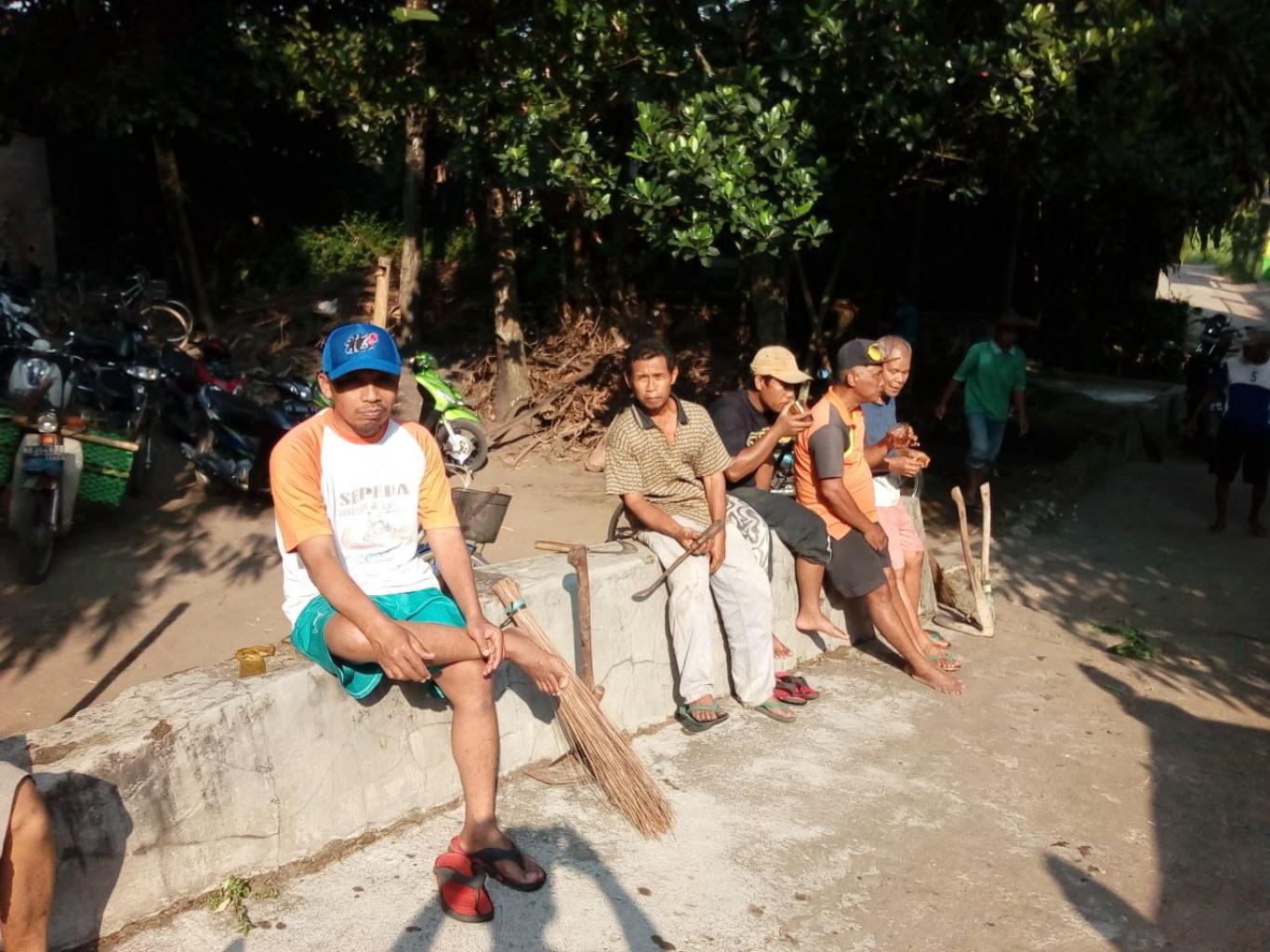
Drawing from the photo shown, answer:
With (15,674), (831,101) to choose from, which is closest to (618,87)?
(831,101)

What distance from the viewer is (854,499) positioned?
5531 mm

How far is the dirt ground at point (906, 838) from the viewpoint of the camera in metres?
3.32

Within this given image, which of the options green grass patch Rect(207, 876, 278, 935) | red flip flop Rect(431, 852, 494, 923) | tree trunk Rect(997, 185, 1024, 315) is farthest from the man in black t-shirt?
tree trunk Rect(997, 185, 1024, 315)

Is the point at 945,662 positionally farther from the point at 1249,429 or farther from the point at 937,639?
the point at 1249,429

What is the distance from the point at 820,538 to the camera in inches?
214

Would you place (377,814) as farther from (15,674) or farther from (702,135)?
(702,135)

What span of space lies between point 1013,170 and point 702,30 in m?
2.38

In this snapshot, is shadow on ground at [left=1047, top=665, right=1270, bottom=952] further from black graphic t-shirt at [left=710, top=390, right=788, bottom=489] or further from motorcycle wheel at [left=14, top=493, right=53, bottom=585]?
motorcycle wheel at [left=14, top=493, right=53, bottom=585]

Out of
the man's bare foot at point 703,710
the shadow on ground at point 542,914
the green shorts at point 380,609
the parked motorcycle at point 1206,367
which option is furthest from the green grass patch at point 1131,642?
the parked motorcycle at point 1206,367

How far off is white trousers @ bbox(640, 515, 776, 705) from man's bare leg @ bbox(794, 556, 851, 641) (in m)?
0.62

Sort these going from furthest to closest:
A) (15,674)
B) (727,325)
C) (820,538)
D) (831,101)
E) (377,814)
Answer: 1. (727,325)
2. (831,101)
3. (15,674)
4. (820,538)
5. (377,814)

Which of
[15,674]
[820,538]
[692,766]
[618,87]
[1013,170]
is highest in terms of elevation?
[618,87]

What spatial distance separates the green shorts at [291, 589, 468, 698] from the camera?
3.42 metres

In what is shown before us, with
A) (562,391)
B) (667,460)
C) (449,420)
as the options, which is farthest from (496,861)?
(562,391)
